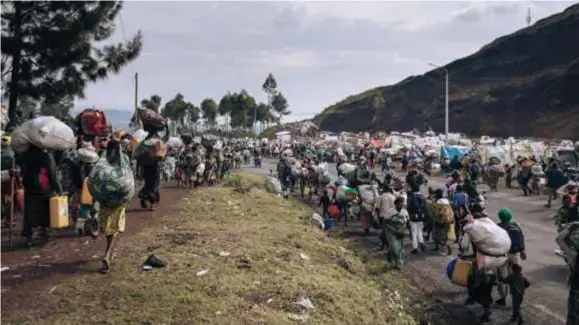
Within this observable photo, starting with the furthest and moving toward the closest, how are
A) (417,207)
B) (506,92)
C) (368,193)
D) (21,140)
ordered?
(506,92) < (368,193) < (417,207) < (21,140)

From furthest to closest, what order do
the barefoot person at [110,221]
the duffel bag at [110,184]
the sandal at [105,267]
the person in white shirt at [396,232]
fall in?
the person in white shirt at [396,232]
the sandal at [105,267]
the barefoot person at [110,221]
the duffel bag at [110,184]

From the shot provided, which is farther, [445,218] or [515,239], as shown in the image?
[445,218]

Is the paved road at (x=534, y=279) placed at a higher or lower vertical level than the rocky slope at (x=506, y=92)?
lower

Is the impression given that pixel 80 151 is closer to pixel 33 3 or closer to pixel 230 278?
pixel 230 278

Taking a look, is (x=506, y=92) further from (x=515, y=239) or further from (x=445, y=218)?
(x=515, y=239)

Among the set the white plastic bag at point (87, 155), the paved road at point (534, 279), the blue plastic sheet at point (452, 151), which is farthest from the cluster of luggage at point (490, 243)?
the blue plastic sheet at point (452, 151)

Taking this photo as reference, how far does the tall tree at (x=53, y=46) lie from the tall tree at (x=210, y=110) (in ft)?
233

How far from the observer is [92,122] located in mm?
10828

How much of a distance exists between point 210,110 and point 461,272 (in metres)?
82.7

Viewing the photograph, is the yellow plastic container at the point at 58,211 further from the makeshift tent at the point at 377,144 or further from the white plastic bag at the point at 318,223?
the makeshift tent at the point at 377,144

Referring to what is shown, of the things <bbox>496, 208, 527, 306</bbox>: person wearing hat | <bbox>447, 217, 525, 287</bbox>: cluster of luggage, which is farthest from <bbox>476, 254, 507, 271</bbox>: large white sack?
<bbox>496, 208, 527, 306</bbox>: person wearing hat

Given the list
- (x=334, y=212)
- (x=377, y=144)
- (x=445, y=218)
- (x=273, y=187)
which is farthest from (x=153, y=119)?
(x=377, y=144)

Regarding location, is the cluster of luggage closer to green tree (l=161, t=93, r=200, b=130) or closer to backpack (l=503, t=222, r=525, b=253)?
backpack (l=503, t=222, r=525, b=253)

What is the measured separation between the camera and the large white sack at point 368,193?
16250mm
